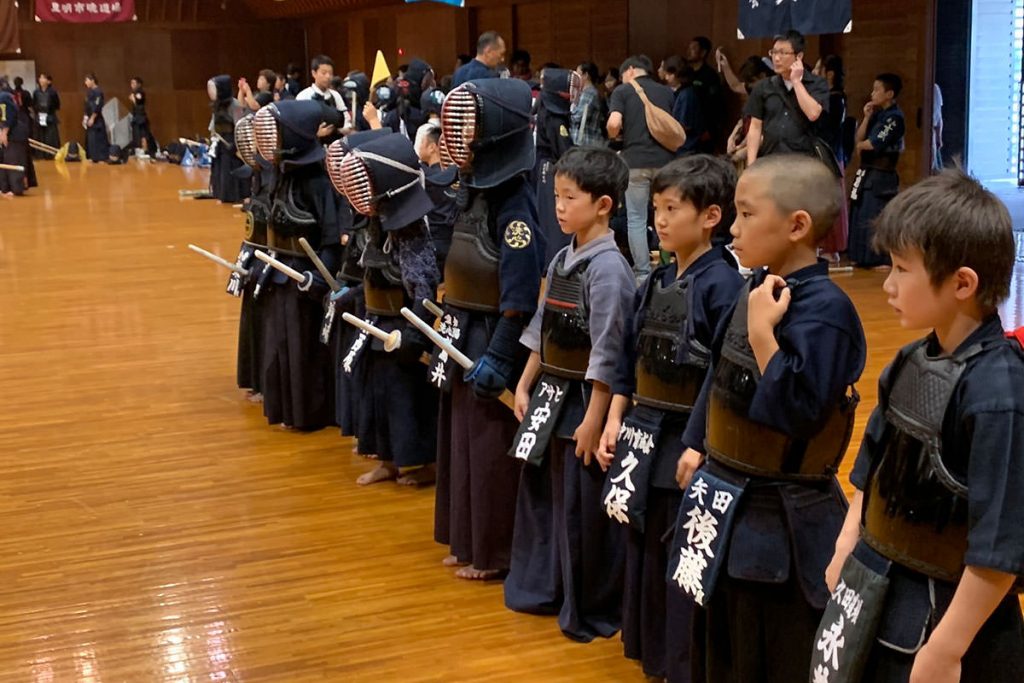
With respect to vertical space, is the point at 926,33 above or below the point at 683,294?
above

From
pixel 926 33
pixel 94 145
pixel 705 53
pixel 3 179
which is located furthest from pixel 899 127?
pixel 94 145

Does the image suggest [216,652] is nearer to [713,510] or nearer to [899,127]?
[713,510]

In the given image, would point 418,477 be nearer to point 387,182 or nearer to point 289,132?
point 387,182

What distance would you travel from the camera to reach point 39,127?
1033 inches

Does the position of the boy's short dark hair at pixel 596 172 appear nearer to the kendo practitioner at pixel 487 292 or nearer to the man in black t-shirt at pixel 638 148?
the kendo practitioner at pixel 487 292

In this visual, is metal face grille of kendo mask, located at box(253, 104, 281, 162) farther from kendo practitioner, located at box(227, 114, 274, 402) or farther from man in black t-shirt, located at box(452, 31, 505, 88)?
man in black t-shirt, located at box(452, 31, 505, 88)

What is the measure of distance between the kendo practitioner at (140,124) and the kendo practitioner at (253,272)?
19.8 metres

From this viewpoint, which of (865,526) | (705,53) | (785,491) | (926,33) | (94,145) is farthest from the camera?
(94,145)

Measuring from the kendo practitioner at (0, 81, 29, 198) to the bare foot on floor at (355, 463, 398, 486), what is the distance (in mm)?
14874

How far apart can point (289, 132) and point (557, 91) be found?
3.78 meters

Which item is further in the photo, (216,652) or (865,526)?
(216,652)

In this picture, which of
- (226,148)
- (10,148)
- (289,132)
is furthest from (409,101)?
(10,148)

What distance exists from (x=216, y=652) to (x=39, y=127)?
24856 millimetres

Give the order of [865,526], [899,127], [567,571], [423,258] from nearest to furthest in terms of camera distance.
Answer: [865,526] → [567,571] → [423,258] → [899,127]
